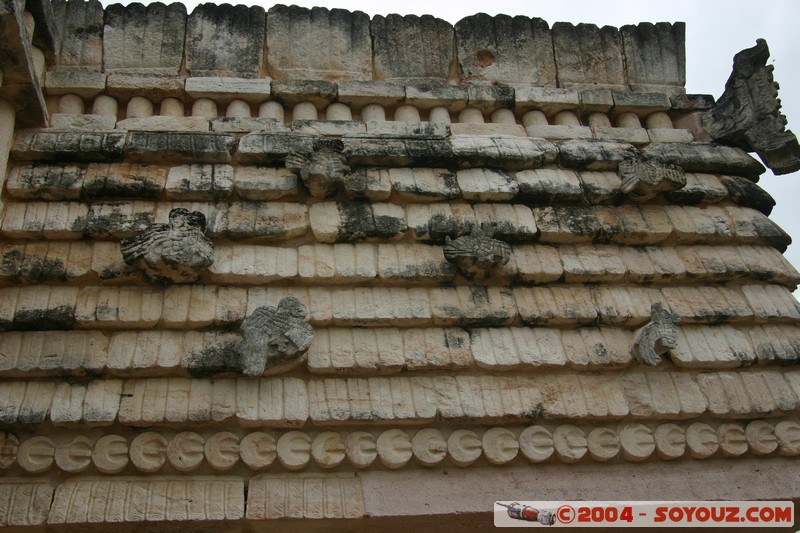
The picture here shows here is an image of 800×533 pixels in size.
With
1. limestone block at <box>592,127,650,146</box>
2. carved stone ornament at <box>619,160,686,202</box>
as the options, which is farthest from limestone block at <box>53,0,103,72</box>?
carved stone ornament at <box>619,160,686,202</box>

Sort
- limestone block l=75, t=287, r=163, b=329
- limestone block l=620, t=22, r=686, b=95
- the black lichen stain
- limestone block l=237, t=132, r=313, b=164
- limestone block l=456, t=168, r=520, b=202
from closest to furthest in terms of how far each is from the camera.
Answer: the black lichen stain, limestone block l=75, t=287, r=163, b=329, limestone block l=237, t=132, r=313, b=164, limestone block l=456, t=168, r=520, b=202, limestone block l=620, t=22, r=686, b=95

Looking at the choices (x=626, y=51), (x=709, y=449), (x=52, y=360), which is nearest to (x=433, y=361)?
(x=709, y=449)

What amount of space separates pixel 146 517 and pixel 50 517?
49 cm

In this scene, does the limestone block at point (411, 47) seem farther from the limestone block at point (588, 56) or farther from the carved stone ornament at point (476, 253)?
the carved stone ornament at point (476, 253)

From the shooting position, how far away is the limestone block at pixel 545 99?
A: 6.07 metres

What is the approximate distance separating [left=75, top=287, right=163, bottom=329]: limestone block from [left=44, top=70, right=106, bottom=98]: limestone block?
64.9 inches

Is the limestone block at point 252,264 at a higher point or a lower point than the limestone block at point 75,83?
lower

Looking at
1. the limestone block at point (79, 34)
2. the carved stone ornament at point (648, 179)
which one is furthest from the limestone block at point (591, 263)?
the limestone block at point (79, 34)

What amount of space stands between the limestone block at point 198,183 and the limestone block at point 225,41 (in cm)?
96

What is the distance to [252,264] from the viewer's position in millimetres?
4840

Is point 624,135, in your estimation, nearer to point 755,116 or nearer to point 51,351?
point 755,116

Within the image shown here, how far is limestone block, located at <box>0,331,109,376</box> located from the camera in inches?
170

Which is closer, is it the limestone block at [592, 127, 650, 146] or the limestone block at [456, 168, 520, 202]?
the limestone block at [456, 168, 520, 202]

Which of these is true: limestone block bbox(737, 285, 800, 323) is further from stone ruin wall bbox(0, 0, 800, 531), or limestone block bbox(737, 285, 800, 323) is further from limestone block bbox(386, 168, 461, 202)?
limestone block bbox(386, 168, 461, 202)
